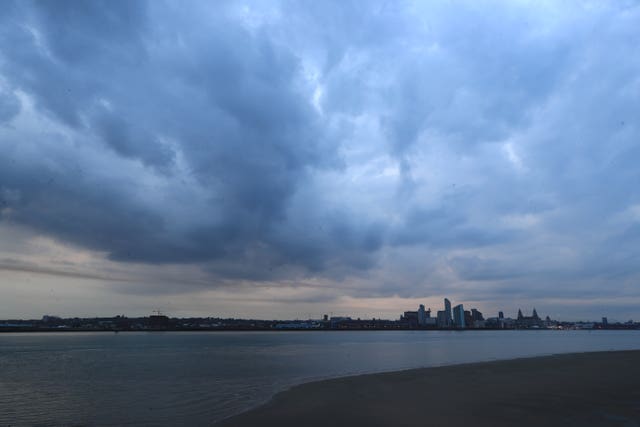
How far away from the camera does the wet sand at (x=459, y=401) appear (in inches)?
785

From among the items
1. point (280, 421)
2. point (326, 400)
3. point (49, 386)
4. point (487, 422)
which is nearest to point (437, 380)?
point (326, 400)

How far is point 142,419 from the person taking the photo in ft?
72.4

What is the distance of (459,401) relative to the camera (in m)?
24.8

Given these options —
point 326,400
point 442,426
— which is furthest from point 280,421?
point 442,426

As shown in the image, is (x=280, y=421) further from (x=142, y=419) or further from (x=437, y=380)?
(x=437, y=380)

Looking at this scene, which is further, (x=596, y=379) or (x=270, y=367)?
(x=270, y=367)

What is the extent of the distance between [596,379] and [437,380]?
14.0m

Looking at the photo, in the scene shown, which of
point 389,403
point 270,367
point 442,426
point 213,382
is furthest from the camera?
point 270,367

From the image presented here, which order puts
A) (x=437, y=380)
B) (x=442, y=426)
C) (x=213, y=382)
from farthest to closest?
(x=213, y=382) < (x=437, y=380) < (x=442, y=426)

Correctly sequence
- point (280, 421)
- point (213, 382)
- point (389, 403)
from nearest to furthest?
1. point (280, 421)
2. point (389, 403)
3. point (213, 382)

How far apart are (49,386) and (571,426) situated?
39386 mm

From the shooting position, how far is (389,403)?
24438mm

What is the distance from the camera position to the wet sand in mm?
19938

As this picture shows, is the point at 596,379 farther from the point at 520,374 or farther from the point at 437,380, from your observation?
the point at 437,380
